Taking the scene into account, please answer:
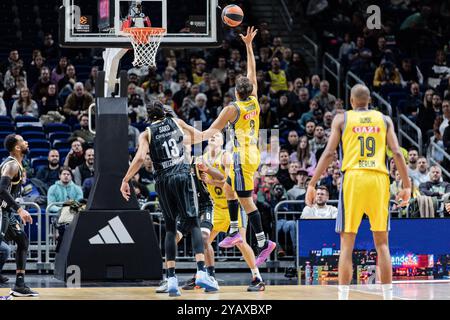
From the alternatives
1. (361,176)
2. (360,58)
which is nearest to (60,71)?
A: (360,58)

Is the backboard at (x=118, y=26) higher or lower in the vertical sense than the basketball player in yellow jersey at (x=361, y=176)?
higher

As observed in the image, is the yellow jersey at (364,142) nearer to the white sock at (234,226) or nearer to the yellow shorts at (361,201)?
the yellow shorts at (361,201)

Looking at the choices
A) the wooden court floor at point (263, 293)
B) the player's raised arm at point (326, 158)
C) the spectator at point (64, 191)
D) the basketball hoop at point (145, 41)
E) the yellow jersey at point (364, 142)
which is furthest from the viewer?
the spectator at point (64, 191)

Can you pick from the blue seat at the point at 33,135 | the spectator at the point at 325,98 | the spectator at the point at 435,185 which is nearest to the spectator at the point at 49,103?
the blue seat at the point at 33,135

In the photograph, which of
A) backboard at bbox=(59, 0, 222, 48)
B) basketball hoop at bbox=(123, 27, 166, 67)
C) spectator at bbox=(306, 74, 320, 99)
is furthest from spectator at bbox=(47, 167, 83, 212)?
spectator at bbox=(306, 74, 320, 99)

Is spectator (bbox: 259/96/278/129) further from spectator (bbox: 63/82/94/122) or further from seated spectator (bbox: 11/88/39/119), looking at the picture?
seated spectator (bbox: 11/88/39/119)

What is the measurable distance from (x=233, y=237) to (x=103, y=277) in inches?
119

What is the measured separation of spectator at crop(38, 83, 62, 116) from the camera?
71.3 ft

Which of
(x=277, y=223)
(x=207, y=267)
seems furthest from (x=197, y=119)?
(x=207, y=267)

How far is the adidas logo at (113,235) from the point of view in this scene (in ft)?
49.3

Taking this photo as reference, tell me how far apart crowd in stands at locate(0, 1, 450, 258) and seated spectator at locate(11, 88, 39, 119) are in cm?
2

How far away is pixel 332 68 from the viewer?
25875 millimetres

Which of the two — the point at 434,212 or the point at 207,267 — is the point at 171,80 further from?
the point at 207,267

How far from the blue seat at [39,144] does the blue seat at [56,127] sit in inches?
23.3
